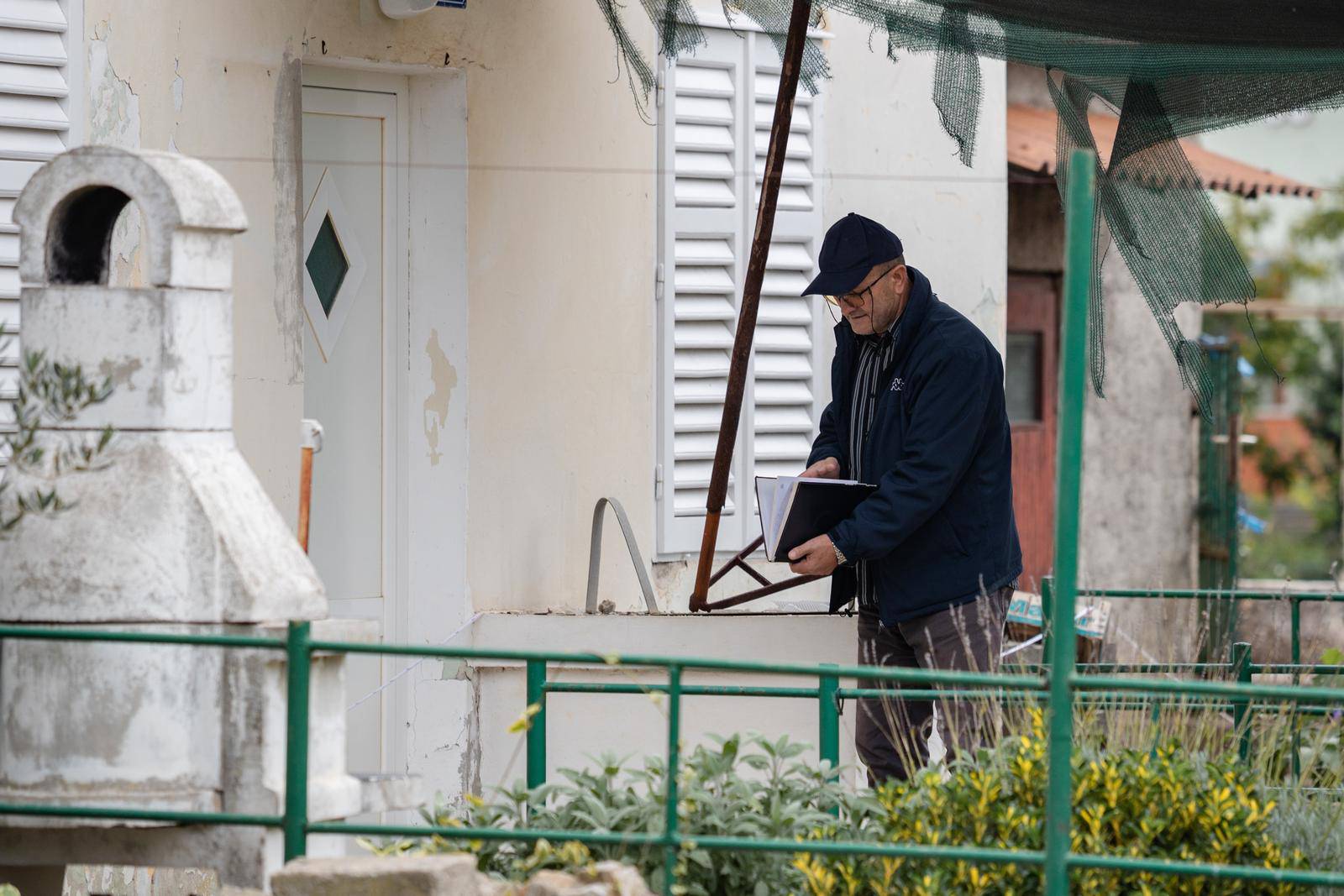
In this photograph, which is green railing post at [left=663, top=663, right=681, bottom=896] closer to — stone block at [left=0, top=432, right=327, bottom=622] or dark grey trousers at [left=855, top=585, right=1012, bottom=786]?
stone block at [left=0, top=432, right=327, bottom=622]

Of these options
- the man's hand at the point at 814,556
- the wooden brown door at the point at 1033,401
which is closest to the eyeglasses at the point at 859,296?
the man's hand at the point at 814,556

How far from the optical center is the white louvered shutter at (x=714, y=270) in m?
7.59

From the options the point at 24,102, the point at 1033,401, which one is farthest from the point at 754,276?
the point at 1033,401

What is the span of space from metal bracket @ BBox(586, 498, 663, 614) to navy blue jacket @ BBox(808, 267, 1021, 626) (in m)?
1.56

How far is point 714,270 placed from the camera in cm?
773

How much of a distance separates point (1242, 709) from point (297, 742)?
3.12 metres

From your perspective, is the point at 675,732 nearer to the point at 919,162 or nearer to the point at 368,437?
the point at 368,437

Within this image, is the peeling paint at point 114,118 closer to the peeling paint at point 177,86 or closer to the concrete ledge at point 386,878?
the peeling paint at point 177,86

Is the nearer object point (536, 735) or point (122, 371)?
point (122, 371)

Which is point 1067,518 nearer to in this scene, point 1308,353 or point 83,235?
point 83,235

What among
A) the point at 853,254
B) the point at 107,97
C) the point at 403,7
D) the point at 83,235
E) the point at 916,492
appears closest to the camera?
the point at 83,235

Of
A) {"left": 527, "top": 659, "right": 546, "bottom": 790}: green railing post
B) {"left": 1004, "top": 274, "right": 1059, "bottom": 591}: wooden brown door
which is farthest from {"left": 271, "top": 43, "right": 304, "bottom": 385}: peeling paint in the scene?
{"left": 1004, "top": 274, "right": 1059, "bottom": 591}: wooden brown door

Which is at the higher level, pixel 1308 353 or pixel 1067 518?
pixel 1308 353

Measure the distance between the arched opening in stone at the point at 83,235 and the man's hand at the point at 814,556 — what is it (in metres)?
2.10
